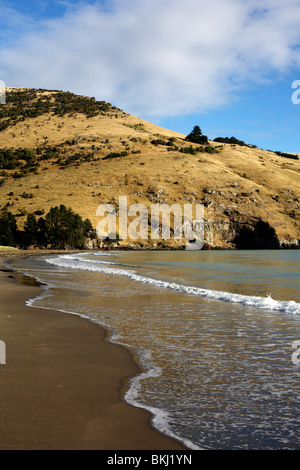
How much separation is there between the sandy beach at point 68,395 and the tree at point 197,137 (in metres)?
162

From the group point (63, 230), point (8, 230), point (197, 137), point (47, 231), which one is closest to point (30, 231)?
point (47, 231)

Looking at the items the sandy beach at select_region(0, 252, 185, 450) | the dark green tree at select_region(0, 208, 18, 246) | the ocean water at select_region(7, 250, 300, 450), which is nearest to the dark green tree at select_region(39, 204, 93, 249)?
the dark green tree at select_region(0, 208, 18, 246)

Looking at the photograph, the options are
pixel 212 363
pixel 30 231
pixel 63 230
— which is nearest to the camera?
pixel 212 363

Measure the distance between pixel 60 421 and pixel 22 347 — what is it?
4019mm

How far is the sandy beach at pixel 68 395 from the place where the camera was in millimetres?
4402

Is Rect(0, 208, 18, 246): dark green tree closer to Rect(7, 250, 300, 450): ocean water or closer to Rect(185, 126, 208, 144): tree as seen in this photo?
Rect(7, 250, 300, 450): ocean water

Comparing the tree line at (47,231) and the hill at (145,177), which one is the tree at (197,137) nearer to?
the hill at (145,177)

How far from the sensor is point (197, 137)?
168 m

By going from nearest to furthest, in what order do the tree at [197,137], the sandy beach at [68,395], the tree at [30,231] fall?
the sandy beach at [68,395], the tree at [30,231], the tree at [197,137]

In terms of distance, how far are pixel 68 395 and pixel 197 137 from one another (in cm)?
16836

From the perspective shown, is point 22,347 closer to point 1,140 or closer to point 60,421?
point 60,421

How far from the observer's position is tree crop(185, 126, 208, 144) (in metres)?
167

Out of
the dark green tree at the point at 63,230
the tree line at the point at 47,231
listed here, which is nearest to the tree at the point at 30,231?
the tree line at the point at 47,231

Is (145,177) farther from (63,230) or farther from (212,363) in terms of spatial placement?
(212,363)
